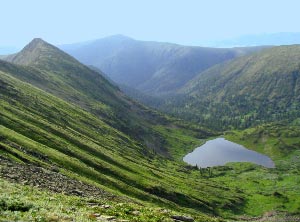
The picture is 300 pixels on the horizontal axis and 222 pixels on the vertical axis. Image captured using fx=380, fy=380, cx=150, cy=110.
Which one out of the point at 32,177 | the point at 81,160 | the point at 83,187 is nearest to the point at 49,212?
the point at 32,177

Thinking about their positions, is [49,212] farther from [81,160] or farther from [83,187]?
[81,160]

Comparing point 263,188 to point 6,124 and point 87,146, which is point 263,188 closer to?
point 87,146

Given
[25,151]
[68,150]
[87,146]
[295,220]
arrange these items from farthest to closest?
[87,146] → [295,220] → [68,150] → [25,151]

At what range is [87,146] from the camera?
135m

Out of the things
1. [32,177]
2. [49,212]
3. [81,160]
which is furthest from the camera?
[81,160]

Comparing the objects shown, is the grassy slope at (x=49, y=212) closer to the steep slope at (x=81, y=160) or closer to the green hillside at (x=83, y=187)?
the green hillside at (x=83, y=187)

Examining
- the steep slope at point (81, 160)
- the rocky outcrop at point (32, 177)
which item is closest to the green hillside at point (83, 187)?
the steep slope at point (81, 160)

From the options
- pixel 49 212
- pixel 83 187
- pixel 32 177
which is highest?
pixel 49 212

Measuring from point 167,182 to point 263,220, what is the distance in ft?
123

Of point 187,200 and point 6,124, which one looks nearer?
point 6,124

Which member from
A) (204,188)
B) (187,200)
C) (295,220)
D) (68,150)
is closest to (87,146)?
(68,150)

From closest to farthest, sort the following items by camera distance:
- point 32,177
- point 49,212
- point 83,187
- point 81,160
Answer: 1. point 49,212
2. point 32,177
3. point 83,187
4. point 81,160

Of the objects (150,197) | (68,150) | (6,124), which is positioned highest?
(6,124)

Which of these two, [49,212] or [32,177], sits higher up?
[49,212]
